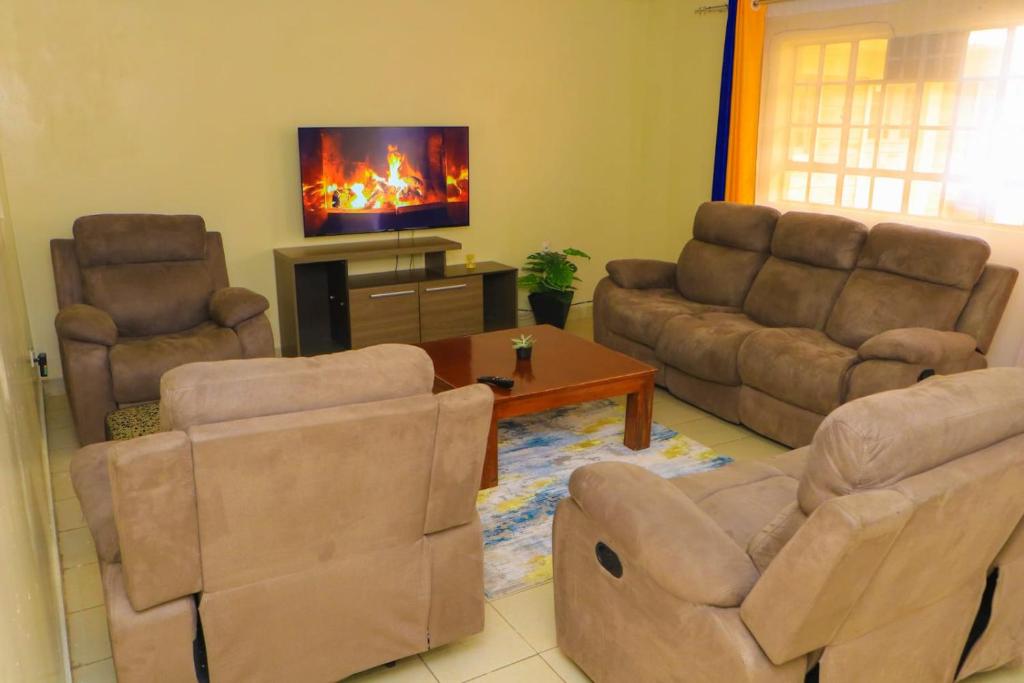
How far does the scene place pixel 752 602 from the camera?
1.64 metres

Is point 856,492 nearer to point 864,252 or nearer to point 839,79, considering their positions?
point 864,252

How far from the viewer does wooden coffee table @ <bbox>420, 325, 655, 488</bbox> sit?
336 centimetres

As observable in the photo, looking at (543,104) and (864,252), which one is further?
(543,104)

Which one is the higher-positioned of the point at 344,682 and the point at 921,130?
the point at 921,130

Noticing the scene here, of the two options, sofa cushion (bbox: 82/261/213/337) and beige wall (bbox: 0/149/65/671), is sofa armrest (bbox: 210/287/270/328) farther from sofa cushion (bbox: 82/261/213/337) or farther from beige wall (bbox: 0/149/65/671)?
beige wall (bbox: 0/149/65/671)

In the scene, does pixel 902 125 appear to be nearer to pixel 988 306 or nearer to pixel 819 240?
pixel 819 240

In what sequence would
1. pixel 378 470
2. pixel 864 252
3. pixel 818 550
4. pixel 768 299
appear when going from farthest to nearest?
1. pixel 768 299
2. pixel 864 252
3. pixel 378 470
4. pixel 818 550

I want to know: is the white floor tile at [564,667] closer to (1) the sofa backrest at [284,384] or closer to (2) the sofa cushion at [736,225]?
(1) the sofa backrest at [284,384]

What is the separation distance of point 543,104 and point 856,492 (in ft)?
15.4

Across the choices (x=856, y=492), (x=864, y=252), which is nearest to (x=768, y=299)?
(x=864, y=252)

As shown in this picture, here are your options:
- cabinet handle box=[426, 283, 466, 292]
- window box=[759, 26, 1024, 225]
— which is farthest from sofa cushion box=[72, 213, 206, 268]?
window box=[759, 26, 1024, 225]

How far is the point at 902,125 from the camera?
461cm

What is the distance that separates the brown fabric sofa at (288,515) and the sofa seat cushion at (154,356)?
167 cm

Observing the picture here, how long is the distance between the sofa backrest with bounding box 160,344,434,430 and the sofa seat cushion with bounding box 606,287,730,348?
2626 mm
